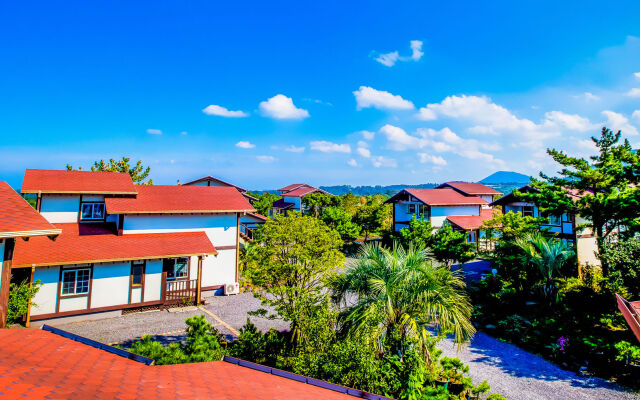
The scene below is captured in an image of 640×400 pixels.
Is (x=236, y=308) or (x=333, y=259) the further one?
(x=236, y=308)

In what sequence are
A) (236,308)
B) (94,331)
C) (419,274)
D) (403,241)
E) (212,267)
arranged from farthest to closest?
(403,241) < (212,267) < (236,308) < (94,331) < (419,274)

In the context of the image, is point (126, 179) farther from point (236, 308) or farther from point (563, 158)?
point (563, 158)

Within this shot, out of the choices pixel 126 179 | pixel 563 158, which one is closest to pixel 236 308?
pixel 126 179

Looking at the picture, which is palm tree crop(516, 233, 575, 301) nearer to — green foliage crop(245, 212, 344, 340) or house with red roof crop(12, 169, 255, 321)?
green foliage crop(245, 212, 344, 340)

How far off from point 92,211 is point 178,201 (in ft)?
14.5

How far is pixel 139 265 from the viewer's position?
16406mm

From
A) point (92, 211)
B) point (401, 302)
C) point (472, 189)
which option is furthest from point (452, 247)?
point (92, 211)

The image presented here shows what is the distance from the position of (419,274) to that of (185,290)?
535 inches

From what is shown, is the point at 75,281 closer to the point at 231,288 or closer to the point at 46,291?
the point at 46,291

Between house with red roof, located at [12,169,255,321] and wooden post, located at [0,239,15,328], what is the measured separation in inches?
208

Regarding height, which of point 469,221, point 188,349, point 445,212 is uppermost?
point 445,212

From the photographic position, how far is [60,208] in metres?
17.0

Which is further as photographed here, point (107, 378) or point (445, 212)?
point (445, 212)

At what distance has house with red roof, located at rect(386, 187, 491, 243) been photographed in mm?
31016
